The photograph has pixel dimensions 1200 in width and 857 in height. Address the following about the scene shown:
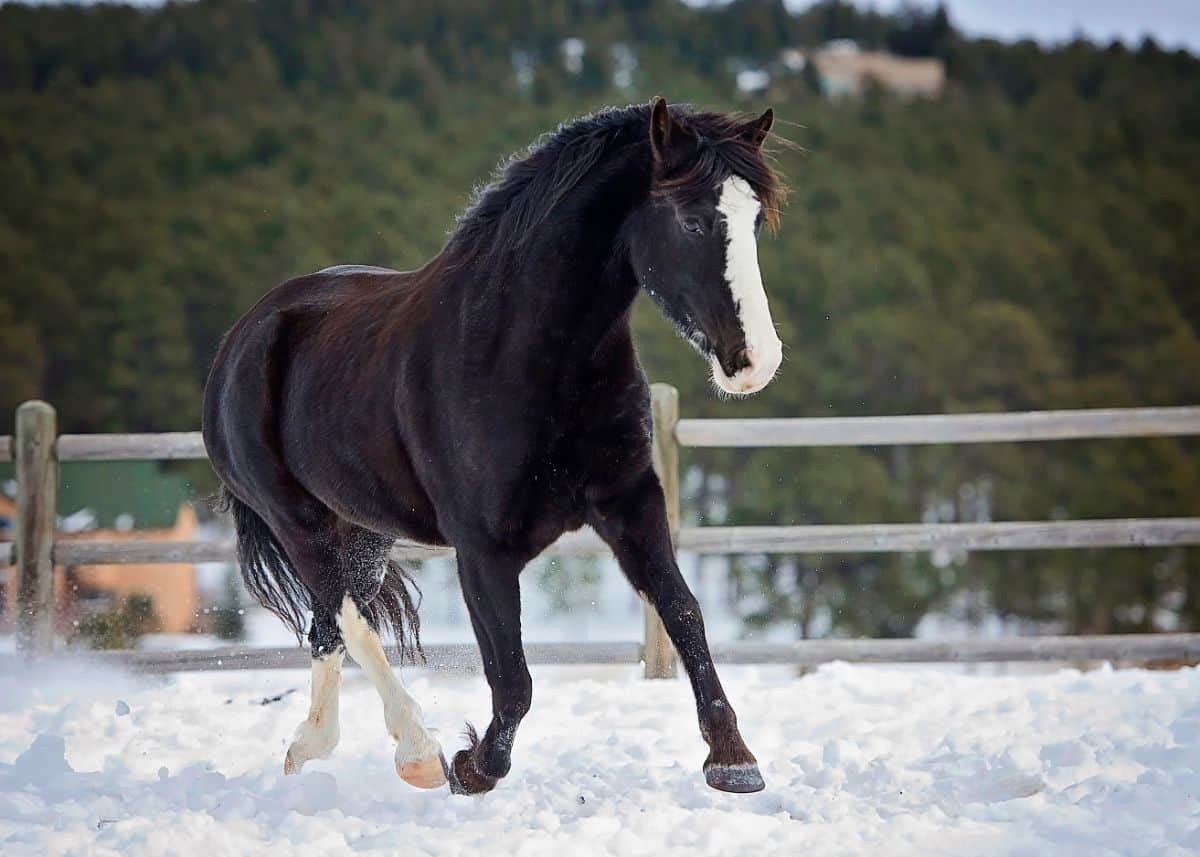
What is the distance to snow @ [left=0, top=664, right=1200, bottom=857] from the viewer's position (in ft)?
9.32

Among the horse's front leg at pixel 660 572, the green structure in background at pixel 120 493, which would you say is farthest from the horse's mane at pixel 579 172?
the green structure in background at pixel 120 493

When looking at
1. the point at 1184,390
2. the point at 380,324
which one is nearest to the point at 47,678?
the point at 380,324

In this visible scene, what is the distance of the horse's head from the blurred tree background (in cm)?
1576

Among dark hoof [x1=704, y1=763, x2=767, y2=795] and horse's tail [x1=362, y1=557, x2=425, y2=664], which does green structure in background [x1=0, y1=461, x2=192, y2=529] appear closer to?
horse's tail [x1=362, y1=557, x2=425, y2=664]

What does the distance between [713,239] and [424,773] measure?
1730mm

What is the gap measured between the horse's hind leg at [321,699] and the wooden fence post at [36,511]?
260 cm

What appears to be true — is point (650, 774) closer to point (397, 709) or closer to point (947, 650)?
point (397, 709)

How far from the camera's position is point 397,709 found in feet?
12.5

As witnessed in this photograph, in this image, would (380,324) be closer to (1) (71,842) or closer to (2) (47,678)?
A: (1) (71,842)

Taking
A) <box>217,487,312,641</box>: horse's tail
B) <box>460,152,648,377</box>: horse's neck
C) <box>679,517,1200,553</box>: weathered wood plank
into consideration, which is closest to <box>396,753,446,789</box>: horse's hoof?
<box>217,487,312,641</box>: horse's tail

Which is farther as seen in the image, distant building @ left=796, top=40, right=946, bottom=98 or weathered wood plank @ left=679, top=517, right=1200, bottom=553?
distant building @ left=796, top=40, right=946, bottom=98

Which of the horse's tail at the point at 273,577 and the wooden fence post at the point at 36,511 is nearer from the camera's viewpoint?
the horse's tail at the point at 273,577

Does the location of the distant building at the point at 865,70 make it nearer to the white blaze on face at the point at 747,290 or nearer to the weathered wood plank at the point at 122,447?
the weathered wood plank at the point at 122,447

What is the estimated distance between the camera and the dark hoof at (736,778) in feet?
9.61
